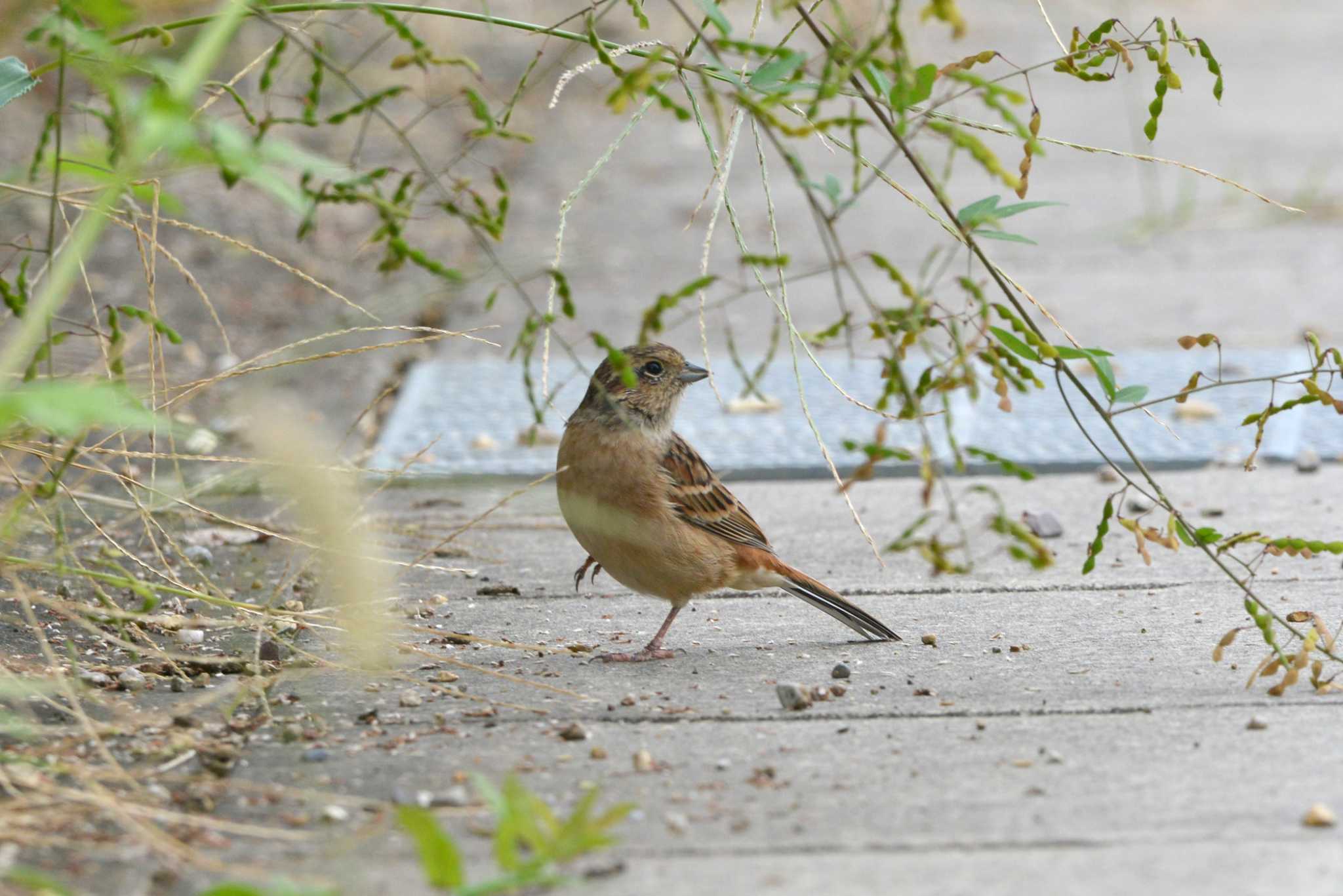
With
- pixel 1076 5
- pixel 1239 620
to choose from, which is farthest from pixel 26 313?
pixel 1076 5

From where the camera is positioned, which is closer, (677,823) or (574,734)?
(677,823)

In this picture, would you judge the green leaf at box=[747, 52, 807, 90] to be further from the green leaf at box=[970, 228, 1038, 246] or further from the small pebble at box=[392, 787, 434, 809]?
the small pebble at box=[392, 787, 434, 809]

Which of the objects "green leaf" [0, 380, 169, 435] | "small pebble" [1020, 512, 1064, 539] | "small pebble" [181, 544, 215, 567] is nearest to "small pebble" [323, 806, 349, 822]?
"green leaf" [0, 380, 169, 435]

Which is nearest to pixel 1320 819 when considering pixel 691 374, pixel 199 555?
pixel 691 374

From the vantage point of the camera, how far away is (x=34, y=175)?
3.04 metres

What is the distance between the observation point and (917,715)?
317 centimetres

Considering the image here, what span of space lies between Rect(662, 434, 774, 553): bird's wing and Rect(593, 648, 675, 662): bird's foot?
0.40 metres

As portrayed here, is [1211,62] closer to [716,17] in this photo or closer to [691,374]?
[716,17]

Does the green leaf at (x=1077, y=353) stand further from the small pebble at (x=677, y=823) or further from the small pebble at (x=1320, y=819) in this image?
the small pebble at (x=677, y=823)

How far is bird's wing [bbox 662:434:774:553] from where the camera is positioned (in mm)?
4016

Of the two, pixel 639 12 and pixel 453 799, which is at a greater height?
pixel 639 12

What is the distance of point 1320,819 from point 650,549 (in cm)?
170

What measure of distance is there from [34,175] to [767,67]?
1.42 meters

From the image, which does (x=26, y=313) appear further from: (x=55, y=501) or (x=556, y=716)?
(x=556, y=716)
